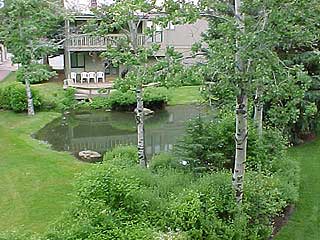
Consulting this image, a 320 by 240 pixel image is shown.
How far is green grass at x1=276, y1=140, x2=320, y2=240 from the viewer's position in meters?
9.16

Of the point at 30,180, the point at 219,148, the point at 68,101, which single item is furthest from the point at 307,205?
the point at 68,101

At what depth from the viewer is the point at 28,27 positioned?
58.8 feet

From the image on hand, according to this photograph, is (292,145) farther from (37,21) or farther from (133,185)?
(37,21)

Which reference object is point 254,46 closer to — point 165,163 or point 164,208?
point 164,208

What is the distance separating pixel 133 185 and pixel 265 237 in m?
2.58

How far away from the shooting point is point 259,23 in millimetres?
7266

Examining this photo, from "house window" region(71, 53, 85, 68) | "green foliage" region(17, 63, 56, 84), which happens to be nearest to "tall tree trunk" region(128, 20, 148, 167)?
"green foliage" region(17, 63, 56, 84)

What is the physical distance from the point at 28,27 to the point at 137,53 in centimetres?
939

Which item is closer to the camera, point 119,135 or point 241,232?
point 241,232

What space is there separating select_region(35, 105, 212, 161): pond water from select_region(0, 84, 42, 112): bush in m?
1.46

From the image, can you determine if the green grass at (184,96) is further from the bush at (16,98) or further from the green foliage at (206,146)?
the green foliage at (206,146)

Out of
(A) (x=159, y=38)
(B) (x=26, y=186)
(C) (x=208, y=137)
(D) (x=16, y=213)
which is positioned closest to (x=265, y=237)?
(C) (x=208, y=137)

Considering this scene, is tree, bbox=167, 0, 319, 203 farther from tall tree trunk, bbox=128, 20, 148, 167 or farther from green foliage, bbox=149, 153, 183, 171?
tall tree trunk, bbox=128, 20, 148, 167

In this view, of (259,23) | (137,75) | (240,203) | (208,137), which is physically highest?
(259,23)
